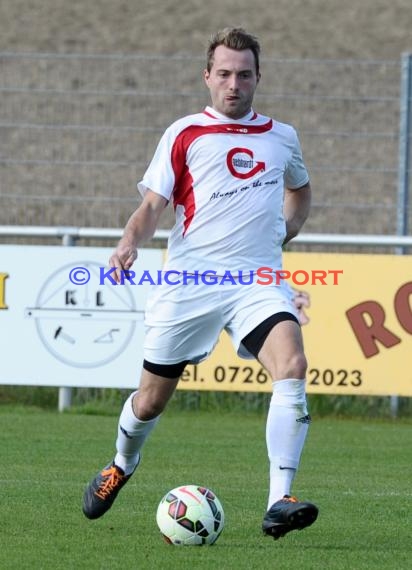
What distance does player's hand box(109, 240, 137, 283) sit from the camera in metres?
6.51

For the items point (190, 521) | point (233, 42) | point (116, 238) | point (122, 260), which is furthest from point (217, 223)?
point (116, 238)

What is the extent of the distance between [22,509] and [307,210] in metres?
2.10

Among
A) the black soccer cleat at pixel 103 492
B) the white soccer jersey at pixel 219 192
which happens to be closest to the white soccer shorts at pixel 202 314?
the white soccer jersey at pixel 219 192

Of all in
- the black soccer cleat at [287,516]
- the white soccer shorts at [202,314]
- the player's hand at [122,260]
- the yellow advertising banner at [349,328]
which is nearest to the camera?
the black soccer cleat at [287,516]

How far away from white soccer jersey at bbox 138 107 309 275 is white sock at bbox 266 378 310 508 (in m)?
0.64

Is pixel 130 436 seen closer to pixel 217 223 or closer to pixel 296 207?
pixel 217 223

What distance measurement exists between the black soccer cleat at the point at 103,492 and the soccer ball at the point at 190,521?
48 cm

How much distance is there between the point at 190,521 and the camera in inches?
260

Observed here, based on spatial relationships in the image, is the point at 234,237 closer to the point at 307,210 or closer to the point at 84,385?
the point at 307,210

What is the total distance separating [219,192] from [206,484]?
2.42 m

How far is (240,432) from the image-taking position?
11.5m

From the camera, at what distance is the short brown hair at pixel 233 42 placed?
22.9 feet

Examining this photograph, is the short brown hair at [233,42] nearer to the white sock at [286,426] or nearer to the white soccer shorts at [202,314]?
the white soccer shorts at [202,314]

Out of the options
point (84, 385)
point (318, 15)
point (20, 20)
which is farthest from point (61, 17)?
point (84, 385)
